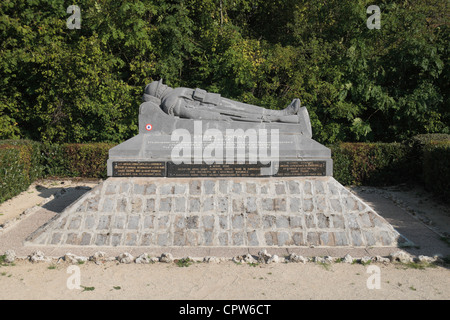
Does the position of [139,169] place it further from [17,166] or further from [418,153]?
[418,153]

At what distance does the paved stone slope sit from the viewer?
703 cm

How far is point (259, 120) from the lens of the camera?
319 inches

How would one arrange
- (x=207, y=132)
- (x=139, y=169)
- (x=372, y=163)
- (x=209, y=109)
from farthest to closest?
(x=372, y=163) < (x=209, y=109) < (x=207, y=132) < (x=139, y=169)

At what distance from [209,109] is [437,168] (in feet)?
19.4

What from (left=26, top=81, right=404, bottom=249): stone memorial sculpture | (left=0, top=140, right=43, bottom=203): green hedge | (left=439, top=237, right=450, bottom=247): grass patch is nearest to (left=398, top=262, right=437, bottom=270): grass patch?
(left=26, top=81, right=404, bottom=249): stone memorial sculpture

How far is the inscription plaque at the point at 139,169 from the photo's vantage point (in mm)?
7516

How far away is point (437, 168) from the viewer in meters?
10.6

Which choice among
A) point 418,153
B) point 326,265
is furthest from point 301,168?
point 418,153

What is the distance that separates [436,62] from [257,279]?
32.9 ft

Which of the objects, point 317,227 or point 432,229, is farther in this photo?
point 432,229

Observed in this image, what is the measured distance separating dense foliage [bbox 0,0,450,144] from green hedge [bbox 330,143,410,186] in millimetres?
1475

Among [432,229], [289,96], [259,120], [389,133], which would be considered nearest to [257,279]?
[259,120]

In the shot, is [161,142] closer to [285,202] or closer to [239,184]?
[239,184]

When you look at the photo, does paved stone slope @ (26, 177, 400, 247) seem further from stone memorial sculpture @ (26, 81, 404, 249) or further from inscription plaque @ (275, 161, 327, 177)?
inscription plaque @ (275, 161, 327, 177)
